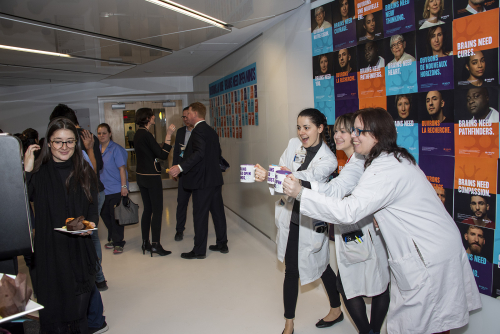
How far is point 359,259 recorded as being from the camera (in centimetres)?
203

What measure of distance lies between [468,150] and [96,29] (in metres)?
3.20

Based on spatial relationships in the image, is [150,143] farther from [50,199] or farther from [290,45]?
[50,199]

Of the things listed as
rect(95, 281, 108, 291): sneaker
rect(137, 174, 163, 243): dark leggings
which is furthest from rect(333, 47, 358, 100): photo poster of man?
rect(95, 281, 108, 291): sneaker

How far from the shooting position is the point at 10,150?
1.17m

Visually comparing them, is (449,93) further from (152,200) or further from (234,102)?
(234,102)

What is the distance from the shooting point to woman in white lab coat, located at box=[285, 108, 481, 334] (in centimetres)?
154

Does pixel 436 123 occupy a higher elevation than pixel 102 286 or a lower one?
higher

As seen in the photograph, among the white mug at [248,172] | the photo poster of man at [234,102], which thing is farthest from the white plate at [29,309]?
the photo poster of man at [234,102]

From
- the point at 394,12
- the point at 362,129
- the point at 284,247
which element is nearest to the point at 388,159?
the point at 362,129

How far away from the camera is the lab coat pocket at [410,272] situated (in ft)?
5.05

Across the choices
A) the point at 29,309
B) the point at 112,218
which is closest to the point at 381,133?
the point at 29,309

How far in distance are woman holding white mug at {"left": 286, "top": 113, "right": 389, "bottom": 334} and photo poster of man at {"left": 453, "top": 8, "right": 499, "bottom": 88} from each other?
0.66 meters

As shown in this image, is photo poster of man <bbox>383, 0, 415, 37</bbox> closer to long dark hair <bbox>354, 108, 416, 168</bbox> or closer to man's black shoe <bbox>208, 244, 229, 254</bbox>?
long dark hair <bbox>354, 108, 416, 168</bbox>

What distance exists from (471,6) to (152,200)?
3.53 meters
